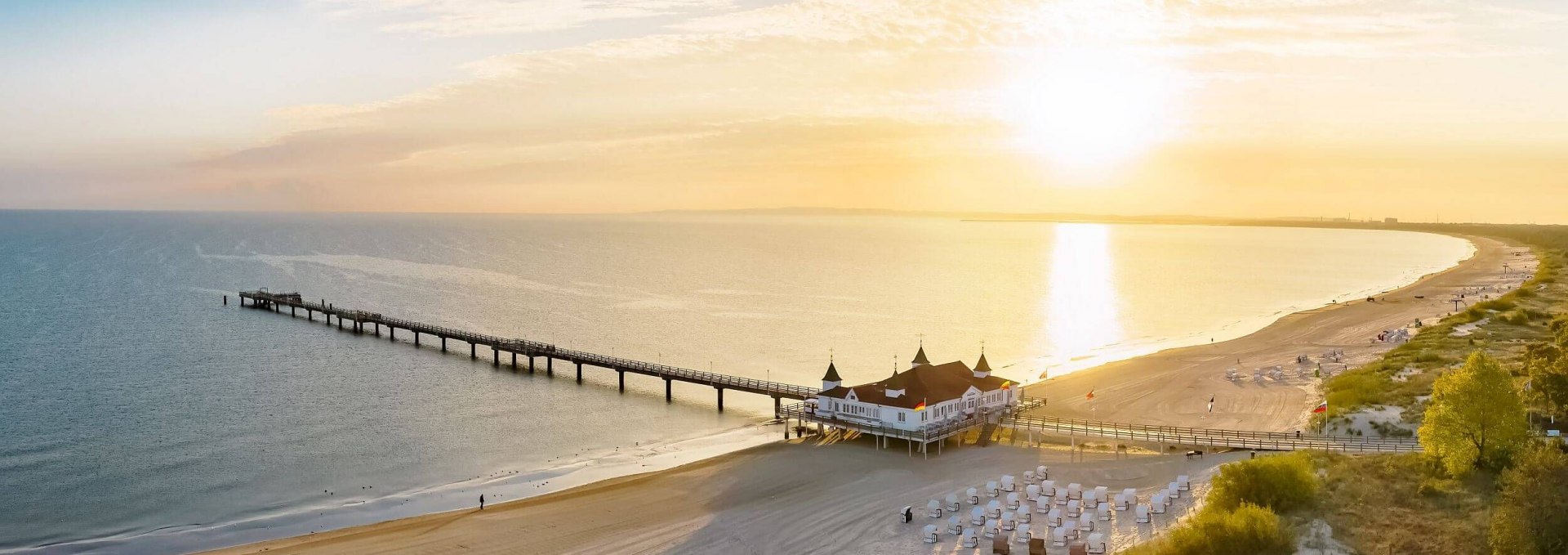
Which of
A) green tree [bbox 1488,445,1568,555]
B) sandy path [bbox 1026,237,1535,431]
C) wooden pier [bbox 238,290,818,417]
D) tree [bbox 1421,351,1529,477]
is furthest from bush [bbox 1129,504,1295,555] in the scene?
wooden pier [bbox 238,290,818,417]

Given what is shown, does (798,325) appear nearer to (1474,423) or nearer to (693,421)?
(693,421)

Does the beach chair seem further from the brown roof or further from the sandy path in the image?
the sandy path

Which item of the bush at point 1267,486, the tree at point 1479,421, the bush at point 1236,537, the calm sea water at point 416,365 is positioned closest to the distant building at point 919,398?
the calm sea water at point 416,365

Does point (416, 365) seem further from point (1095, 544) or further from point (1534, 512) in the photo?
point (1534, 512)

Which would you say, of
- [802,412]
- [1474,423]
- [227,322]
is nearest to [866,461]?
[802,412]

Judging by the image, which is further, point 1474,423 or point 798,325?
point 798,325
